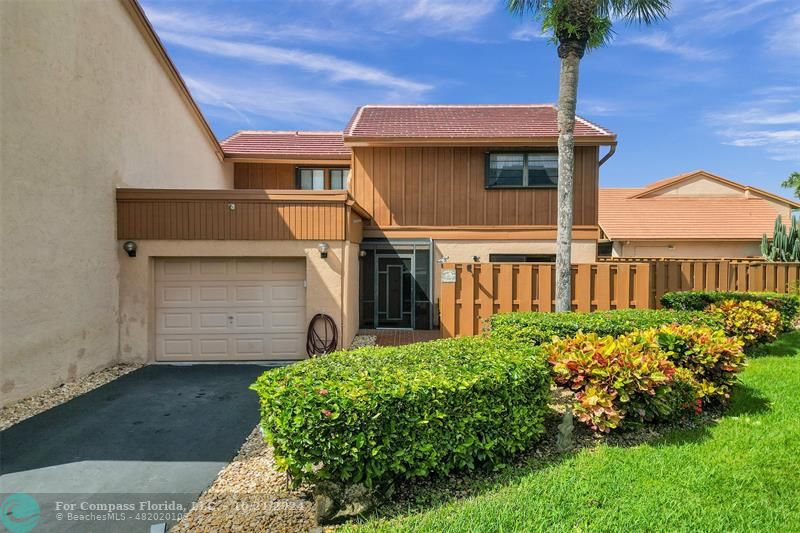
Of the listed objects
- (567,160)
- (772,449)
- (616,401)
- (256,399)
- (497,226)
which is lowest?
(256,399)

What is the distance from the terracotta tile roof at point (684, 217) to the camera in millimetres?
20375

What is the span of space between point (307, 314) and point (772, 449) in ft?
24.7

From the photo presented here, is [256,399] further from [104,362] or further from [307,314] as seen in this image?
[104,362]

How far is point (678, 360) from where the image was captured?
202 inches

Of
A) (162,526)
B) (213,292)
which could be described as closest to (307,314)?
(213,292)

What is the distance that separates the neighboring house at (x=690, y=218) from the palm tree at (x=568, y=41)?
46.0 feet

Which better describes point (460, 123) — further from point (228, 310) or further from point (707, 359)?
point (707, 359)

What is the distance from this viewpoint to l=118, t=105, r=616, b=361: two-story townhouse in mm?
8875

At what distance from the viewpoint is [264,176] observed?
50.8 ft

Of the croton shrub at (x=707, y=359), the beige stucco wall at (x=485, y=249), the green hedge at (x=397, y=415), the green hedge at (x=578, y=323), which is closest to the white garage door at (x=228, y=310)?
the beige stucco wall at (x=485, y=249)

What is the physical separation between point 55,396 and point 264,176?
10365 millimetres

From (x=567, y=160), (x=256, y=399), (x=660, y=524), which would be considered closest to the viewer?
(x=660, y=524)

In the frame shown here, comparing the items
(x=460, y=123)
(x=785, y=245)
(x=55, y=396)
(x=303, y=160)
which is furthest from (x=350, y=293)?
(x=785, y=245)

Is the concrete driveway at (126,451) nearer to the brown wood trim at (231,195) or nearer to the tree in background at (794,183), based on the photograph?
the brown wood trim at (231,195)
